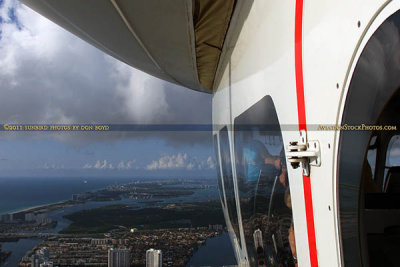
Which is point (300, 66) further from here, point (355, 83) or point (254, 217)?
point (254, 217)

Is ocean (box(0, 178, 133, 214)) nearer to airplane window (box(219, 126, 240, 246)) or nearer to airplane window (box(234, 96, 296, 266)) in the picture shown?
airplane window (box(234, 96, 296, 266))

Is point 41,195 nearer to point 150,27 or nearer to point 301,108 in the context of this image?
point 150,27

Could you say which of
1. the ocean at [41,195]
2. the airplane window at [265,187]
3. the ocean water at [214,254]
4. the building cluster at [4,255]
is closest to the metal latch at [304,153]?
the airplane window at [265,187]

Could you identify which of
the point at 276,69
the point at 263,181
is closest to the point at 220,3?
the point at 276,69

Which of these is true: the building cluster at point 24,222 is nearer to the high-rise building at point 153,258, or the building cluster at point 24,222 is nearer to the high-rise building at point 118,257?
the high-rise building at point 118,257

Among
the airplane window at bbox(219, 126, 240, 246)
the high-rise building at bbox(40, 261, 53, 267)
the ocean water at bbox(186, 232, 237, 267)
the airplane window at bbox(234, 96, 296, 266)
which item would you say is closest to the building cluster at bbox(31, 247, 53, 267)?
the high-rise building at bbox(40, 261, 53, 267)

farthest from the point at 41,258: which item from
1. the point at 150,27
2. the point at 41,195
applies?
the point at 150,27

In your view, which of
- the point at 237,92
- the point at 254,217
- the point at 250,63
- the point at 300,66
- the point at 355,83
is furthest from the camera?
the point at 237,92
